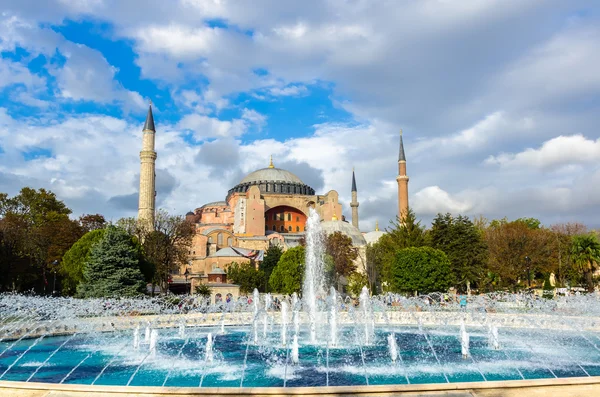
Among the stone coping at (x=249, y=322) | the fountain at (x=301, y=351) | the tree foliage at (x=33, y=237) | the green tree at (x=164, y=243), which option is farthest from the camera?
the green tree at (x=164, y=243)

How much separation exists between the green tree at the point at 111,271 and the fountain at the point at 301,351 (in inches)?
82.7

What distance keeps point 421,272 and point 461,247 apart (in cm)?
563

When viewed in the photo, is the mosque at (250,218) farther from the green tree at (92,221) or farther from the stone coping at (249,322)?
the stone coping at (249,322)

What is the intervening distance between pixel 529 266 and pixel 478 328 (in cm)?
1846

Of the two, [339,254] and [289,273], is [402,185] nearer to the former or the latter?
[339,254]

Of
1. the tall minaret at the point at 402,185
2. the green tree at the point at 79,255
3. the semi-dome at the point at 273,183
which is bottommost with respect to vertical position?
the green tree at the point at 79,255

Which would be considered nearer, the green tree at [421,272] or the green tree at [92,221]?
the green tree at [421,272]

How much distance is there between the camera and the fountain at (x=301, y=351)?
7984mm

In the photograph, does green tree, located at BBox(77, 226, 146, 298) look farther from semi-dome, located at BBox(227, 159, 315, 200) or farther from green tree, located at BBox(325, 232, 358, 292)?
semi-dome, located at BBox(227, 159, 315, 200)

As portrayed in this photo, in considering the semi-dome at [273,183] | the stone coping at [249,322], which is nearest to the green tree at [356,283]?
the stone coping at [249,322]

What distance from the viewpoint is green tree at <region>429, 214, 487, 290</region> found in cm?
3012

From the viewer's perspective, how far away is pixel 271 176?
64.4 metres

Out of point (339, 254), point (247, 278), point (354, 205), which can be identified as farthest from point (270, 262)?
point (354, 205)

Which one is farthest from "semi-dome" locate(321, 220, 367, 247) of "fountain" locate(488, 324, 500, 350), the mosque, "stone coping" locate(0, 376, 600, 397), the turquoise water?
"stone coping" locate(0, 376, 600, 397)
